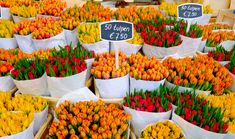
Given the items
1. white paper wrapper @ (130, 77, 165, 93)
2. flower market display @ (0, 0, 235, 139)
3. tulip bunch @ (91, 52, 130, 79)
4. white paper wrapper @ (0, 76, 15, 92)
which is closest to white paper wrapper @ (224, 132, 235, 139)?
flower market display @ (0, 0, 235, 139)

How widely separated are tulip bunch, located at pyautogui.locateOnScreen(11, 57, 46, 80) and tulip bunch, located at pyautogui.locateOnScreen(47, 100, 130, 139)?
1.06 feet

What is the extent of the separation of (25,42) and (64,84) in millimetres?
849

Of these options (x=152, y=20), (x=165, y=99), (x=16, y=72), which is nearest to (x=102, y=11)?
(x=152, y=20)

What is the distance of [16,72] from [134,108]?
842 mm

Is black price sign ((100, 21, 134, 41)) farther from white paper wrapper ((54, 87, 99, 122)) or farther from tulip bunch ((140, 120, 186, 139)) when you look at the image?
tulip bunch ((140, 120, 186, 139))

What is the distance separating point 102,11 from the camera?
262cm

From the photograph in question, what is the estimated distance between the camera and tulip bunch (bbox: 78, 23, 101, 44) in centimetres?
204

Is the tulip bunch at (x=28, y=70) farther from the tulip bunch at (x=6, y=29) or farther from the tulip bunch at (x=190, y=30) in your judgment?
the tulip bunch at (x=190, y=30)

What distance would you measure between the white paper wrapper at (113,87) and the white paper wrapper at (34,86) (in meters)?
0.36

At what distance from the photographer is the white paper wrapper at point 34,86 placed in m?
1.64

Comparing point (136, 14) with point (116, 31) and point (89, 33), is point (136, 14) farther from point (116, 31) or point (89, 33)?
point (116, 31)

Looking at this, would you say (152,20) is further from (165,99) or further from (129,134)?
(129,134)

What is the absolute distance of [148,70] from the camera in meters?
1.68

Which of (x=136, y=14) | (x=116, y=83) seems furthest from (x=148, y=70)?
(x=136, y=14)
